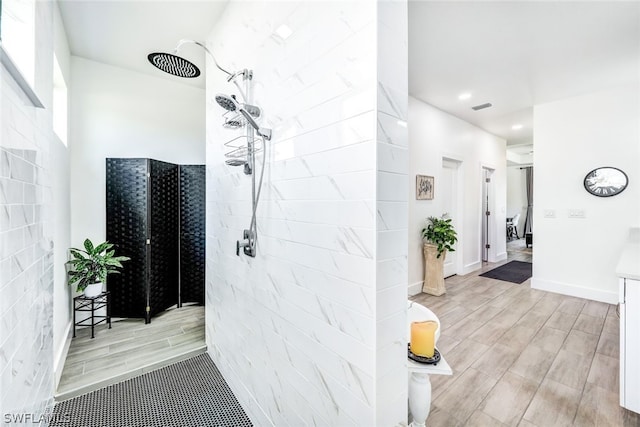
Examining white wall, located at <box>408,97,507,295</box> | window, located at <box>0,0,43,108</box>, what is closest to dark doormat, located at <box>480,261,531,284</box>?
white wall, located at <box>408,97,507,295</box>

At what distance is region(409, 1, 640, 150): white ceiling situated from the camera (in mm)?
1994

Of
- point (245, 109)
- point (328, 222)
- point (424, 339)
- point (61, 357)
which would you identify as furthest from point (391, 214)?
point (61, 357)

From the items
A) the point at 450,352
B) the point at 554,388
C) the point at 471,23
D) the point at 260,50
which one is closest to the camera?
the point at 260,50

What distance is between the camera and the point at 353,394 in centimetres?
99

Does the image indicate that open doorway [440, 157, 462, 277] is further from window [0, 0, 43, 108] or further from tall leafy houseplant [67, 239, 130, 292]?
window [0, 0, 43, 108]

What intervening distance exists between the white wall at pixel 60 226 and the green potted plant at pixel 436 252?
3880mm

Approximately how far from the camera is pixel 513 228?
7.91 meters

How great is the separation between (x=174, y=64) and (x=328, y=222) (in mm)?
2619

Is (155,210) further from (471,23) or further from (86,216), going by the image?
(471,23)

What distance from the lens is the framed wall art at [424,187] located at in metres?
3.77

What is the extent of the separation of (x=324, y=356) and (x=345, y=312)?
0.25 m

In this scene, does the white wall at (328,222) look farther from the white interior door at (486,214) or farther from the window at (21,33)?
the white interior door at (486,214)

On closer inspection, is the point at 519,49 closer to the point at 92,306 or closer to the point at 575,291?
the point at 575,291

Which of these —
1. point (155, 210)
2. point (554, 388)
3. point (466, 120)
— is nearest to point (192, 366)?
point (155, 210)
